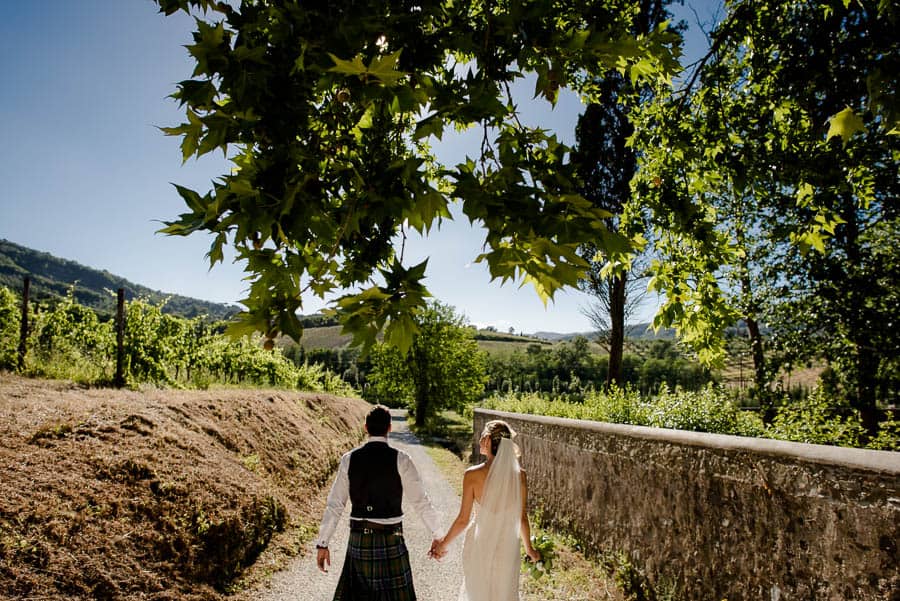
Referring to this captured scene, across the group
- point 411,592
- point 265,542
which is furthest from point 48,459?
point 411,592

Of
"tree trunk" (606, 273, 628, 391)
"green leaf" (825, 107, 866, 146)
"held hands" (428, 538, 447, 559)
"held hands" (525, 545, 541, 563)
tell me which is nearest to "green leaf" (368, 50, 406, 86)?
"green leaf" (825, 107, 866, 146)

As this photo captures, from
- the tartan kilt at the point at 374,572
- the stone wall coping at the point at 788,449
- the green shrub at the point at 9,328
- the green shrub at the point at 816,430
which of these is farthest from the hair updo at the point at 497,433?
the green shrub at the point at 9,328

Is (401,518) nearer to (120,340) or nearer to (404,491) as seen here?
(404,491)

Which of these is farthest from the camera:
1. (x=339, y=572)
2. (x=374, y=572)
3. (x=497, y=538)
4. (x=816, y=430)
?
(x=339, y=572)

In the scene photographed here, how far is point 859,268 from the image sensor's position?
33.4 feet

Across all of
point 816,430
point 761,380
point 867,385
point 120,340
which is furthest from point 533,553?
point 761,380

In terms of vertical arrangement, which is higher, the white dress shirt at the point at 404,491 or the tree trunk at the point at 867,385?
the tree trunk at the point at 867,385

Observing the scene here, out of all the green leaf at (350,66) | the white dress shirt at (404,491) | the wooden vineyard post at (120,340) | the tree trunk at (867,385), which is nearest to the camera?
the green leaf at (350,66)

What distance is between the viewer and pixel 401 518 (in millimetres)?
3922

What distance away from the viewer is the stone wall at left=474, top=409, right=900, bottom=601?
2607 mm

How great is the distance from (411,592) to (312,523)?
479 centimetres

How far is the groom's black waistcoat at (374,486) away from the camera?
377 cm

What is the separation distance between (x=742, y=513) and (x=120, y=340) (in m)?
10.3

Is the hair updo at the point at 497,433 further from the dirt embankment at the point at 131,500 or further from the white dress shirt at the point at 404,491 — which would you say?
the dirt embankment at the point at 131,500
